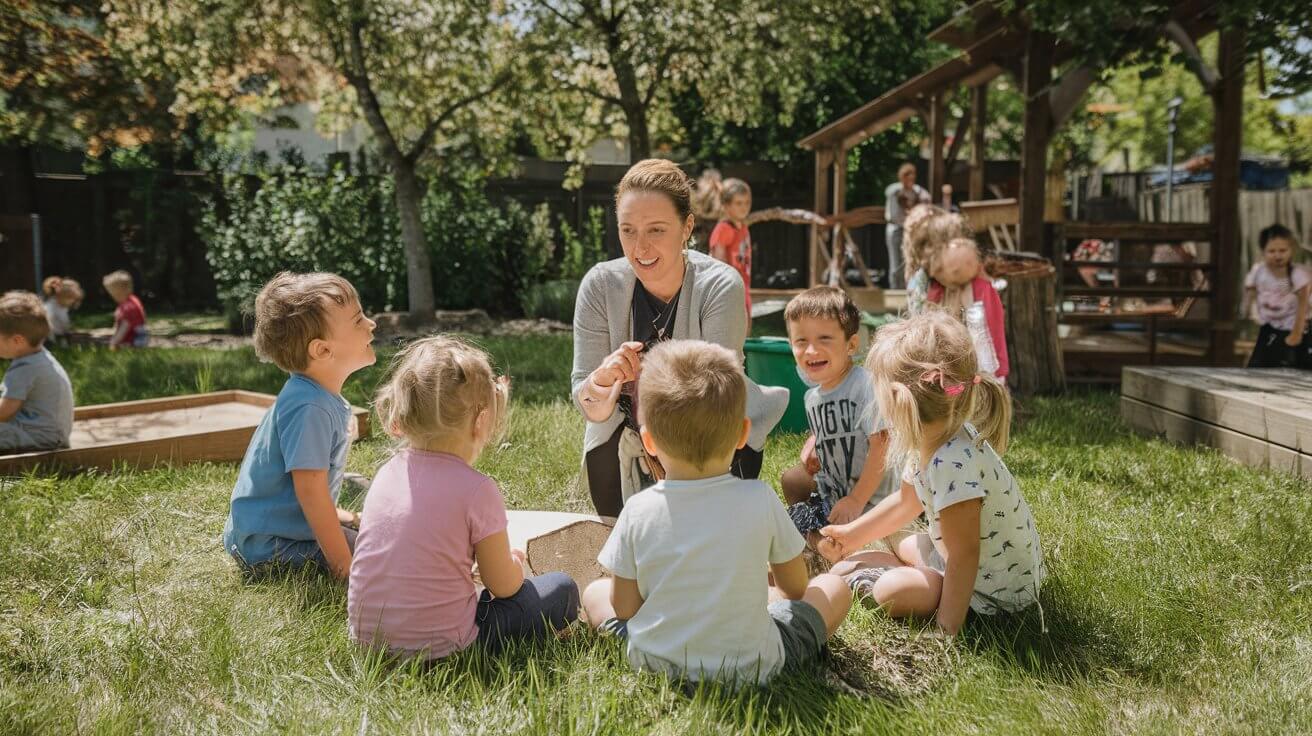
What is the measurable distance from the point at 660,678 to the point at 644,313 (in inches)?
66.0

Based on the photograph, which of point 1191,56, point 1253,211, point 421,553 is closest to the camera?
point 421,553

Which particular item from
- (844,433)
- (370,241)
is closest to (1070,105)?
(844,433)

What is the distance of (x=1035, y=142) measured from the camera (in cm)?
834

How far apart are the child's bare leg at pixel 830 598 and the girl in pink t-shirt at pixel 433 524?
71 centimetres

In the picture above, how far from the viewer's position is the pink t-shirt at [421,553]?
8.18 feet

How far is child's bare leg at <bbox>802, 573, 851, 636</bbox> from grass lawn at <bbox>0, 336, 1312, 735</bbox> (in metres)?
0.11

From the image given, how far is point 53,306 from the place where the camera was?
34.8 feet

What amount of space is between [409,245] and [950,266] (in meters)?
8.82

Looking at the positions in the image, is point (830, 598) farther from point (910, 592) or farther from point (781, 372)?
point (781, 372)

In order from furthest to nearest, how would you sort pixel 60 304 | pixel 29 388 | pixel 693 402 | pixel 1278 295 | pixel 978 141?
pixel 60 304, pixel 978 141, pixel 1278 295, pixel 29 388, pixel 693 402

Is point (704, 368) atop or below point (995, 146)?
below

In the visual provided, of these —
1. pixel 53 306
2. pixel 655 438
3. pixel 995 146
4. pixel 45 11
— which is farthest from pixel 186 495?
pixel 995 146

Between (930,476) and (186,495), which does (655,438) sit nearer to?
(930,476)

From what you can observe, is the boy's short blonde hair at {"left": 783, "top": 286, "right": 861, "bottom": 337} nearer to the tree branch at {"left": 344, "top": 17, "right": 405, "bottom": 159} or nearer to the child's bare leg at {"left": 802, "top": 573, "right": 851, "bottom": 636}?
the child's bare leg at {"left": 802, "top": 573, "right": 851, "bottom": 636}
